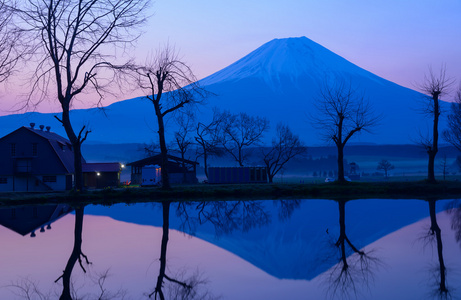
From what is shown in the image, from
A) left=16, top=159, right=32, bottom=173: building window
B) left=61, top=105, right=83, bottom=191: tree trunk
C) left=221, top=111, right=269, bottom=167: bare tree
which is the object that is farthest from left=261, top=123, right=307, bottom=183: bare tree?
left=61, top=105, right=83, bottom=191: tree trunk

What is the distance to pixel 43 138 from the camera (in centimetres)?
5997

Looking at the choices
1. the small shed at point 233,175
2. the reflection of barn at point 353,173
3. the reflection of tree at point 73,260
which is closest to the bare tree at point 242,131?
the small shed at point 233,175

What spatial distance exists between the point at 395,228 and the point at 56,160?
49.3m

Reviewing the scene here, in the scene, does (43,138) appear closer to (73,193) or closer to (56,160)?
(56,160)

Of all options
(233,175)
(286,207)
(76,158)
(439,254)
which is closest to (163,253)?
(439,254)

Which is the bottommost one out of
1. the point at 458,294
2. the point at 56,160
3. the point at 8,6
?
the point at 458,294

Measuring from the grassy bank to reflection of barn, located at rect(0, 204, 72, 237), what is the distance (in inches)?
148

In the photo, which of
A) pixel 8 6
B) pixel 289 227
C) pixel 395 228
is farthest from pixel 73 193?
pixel 395 228

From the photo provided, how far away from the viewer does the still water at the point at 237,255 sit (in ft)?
31.8

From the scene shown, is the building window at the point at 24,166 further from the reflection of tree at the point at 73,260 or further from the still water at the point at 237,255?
the reflection of tree at the point at 73,260

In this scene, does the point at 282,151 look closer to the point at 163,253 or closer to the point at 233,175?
the point at 233,175

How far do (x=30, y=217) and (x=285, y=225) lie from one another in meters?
12.2

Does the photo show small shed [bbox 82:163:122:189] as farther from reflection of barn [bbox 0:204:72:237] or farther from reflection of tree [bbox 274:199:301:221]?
reflection of tree [bbox 274:199:301:221]

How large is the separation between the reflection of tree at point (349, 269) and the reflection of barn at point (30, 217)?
426 inches
